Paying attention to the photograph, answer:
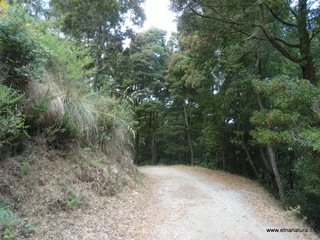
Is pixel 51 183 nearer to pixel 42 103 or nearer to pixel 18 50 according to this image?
pixel 42 103

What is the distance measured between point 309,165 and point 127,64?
8.29 meters

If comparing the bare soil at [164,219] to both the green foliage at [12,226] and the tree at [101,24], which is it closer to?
the green foliage at [12,226]

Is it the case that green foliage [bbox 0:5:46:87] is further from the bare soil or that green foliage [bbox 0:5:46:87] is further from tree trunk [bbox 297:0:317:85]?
tree trunk [bbox 297:0:317:85]

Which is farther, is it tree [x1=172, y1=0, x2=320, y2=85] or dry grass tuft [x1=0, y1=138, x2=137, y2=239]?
tree [x1=172, y1=0, x2=320, y2=85]

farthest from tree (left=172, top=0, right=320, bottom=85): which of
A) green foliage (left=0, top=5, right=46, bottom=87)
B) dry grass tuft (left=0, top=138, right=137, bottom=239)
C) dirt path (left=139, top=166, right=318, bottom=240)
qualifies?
dry grass tuft (left=0, top=138, right=137, bottom=239)

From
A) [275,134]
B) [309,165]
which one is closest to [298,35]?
[275,134]

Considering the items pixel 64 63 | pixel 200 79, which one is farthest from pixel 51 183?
pixel 200 79

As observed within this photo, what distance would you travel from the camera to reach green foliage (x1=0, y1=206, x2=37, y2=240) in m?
2.32

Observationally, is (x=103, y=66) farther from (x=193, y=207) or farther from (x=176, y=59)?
(x=193, y=207)

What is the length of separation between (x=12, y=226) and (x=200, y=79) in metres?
8.35

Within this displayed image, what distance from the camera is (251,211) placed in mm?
4672

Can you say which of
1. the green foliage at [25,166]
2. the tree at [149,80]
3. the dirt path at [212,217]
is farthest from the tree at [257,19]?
the tree at [149,80]

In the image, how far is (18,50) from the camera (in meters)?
3.56

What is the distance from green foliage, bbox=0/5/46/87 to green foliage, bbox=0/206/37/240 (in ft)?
6.55
